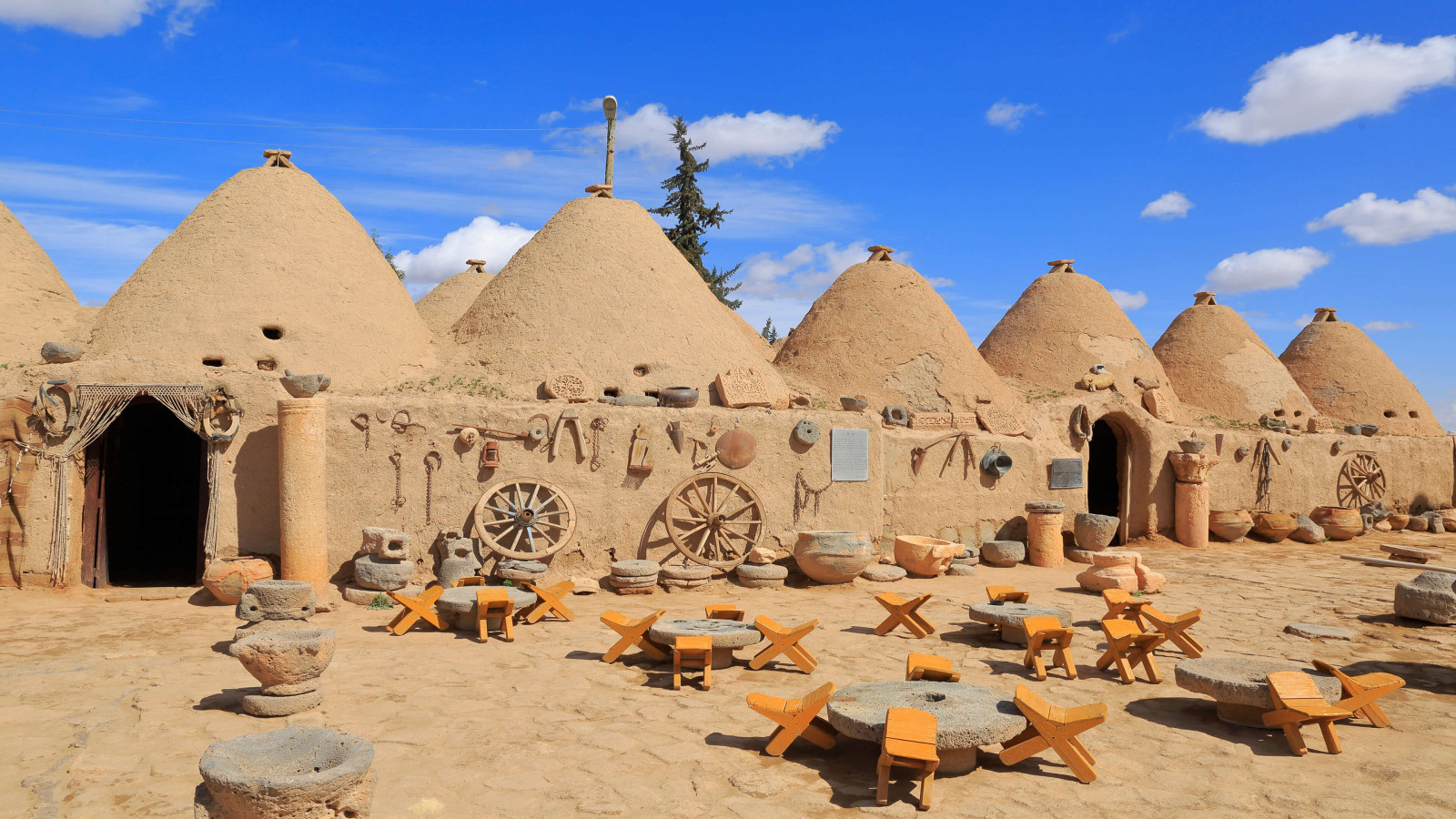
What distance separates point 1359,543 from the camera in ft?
49.4

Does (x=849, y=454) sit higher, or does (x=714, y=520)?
(x=849, y=454)

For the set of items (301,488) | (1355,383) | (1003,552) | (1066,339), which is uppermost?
(1066,339)

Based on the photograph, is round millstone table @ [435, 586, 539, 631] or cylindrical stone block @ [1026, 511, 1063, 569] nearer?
round millstone table @ [435, 586, 539, 631]

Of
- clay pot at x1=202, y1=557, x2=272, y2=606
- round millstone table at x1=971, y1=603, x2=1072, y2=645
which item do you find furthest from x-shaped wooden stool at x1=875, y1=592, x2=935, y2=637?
clay pot at x1=202, y1=557, x2=272, y2=606

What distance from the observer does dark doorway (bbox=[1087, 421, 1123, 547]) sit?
55.8 ft

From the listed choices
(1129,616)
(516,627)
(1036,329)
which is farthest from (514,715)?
(1036,329)

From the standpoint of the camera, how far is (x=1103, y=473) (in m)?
17.4

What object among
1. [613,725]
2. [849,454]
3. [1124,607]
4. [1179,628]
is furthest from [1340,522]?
[613,725]

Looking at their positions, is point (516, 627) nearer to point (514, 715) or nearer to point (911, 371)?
point (514, 715)

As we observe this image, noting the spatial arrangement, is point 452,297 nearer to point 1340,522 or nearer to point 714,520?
point 714,520

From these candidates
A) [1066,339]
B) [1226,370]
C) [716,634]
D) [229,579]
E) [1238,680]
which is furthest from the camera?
[1226,370]

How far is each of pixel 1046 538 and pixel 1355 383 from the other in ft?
44.8

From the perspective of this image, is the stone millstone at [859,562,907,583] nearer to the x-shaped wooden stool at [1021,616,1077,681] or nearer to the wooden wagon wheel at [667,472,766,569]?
the wooden wagon wheel at [667,472,766,569]

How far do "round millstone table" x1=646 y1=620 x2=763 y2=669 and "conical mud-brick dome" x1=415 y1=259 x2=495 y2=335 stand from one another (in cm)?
1156
